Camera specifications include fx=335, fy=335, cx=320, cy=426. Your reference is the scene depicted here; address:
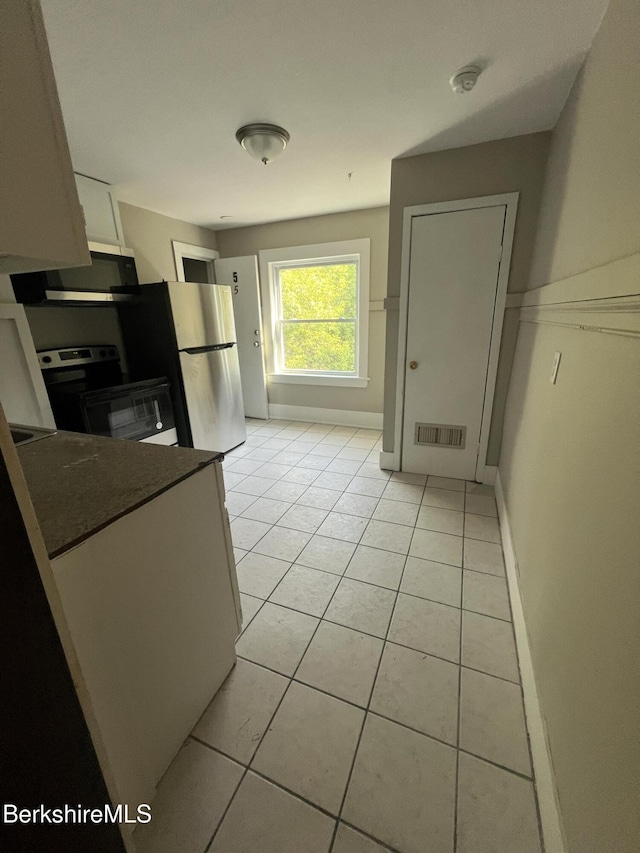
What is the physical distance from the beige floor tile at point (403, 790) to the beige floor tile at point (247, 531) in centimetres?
118

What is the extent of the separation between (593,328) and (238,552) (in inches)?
78.3

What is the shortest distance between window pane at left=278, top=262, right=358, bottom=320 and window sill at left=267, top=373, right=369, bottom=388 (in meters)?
0.70

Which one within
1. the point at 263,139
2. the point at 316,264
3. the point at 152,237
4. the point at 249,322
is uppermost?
the point at 263,139

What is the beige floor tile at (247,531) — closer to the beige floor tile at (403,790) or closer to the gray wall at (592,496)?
the beige floor tile at (403,790)

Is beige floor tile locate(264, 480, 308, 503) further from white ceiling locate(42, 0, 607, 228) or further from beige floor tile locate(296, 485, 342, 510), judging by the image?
white ceiling locate(42, 0, 607, 228)

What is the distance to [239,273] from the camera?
13.1 ft

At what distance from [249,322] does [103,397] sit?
2205 mm

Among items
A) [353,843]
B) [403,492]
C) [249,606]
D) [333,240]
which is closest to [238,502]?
[249,606]

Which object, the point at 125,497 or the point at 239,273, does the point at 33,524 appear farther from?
the point at 239,273

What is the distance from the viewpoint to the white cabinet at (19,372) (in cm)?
187

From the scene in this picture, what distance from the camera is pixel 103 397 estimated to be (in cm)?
237

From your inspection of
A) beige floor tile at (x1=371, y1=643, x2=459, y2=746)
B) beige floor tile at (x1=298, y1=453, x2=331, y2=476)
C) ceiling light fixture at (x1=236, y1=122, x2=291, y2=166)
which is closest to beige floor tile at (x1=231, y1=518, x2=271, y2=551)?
beige floor tile at (x1=298, y1=453, x2=331, y2=476)

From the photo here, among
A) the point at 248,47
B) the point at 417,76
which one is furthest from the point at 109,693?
the point at 417,76
